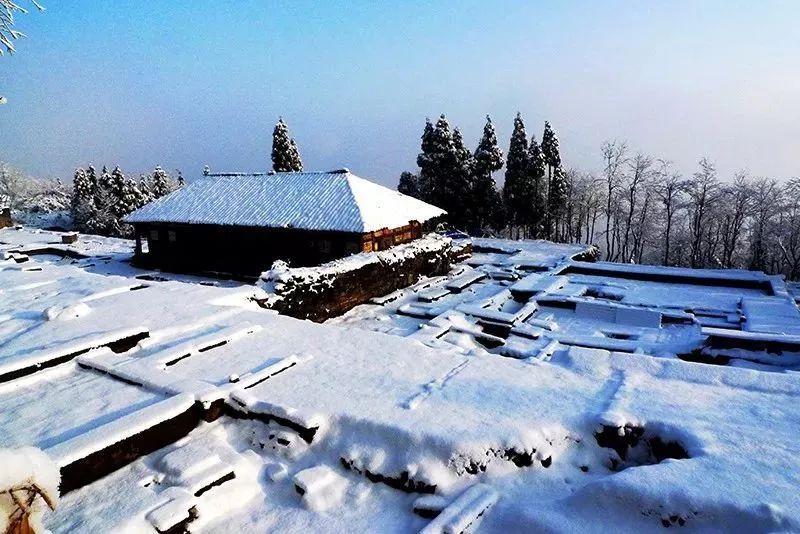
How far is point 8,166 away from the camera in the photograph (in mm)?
63125

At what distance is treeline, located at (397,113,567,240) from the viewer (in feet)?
110

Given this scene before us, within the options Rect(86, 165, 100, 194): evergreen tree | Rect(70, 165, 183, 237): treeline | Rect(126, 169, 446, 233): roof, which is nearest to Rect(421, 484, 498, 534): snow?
Rect(126, 169, 446, 233): roof

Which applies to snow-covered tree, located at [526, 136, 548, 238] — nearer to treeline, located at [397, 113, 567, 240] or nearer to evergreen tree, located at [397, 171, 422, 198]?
treeline, located at [397, 113, 567, 240]

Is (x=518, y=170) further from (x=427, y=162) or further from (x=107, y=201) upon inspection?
(x=107, y=201)

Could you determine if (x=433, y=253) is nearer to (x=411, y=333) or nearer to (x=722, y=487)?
(x=411, y=333)

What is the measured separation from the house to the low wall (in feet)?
4.93

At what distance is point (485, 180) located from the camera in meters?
34.0

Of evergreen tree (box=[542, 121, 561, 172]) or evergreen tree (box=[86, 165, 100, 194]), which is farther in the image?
evergreen tree (box=[86, 165, 100, 194])

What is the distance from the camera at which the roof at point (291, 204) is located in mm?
16594

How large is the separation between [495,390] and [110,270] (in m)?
19.6

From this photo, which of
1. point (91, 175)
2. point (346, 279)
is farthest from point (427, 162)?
point (91, 175)

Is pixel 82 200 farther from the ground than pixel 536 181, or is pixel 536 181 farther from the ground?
pixel 536 181

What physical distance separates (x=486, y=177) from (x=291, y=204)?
1948 centimetres

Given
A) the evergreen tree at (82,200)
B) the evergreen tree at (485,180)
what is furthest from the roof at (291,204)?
the evergreen tree at (82,200)
